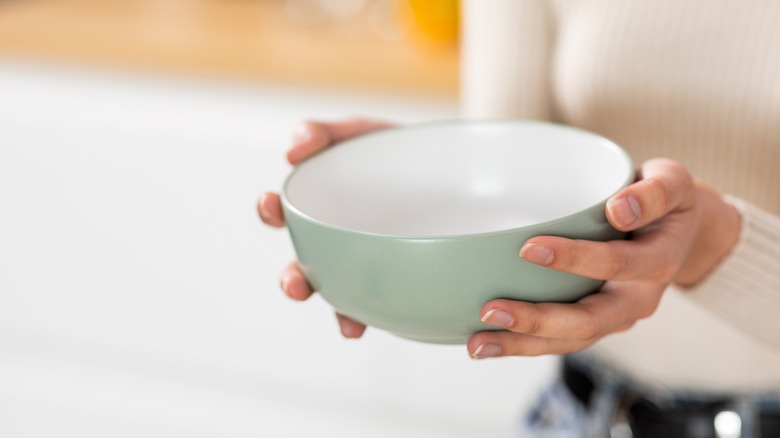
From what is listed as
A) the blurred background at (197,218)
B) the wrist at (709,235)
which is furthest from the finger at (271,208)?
the blurred background at (197,218)

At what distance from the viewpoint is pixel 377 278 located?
522mm

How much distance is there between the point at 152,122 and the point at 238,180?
17 centimetres

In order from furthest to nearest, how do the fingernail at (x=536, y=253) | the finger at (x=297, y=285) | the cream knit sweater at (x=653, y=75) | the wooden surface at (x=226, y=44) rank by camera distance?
the wooden surface at (x=226, y=44)
the cream knit sweater at (x=653, y=75)
the finger at (x=297, y=285)
the fingernail at (x=536, y=253)

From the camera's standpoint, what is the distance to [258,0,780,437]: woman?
2.18 ft

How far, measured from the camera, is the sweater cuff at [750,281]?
2.19 feet

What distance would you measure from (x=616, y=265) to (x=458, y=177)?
18 cm

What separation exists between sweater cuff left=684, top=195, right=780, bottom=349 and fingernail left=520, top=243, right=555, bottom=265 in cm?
22

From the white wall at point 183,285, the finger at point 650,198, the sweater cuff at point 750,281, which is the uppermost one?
the finger at point 650,198

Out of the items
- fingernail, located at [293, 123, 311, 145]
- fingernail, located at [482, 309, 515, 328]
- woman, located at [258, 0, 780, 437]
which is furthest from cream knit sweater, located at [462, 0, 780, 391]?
fingernail, located at [482, 309, 515, 328]

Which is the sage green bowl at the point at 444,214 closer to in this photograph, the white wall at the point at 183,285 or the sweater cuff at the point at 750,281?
the sweater cuff at the point at 750,281

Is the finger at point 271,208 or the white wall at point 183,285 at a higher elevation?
the finger at point 271,208

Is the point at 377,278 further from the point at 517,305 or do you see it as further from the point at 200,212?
the point at 200,212

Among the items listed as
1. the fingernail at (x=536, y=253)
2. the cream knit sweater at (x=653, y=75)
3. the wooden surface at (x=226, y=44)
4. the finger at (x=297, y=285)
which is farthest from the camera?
the wooden surface at (x=226, y=44)

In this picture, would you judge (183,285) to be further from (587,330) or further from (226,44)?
(587,330)
